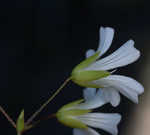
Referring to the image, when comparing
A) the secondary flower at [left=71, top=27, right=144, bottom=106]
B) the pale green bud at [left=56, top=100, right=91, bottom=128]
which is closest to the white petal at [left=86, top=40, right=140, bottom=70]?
the secondary flower at [left=71, top=27, right=144, bottom=106]

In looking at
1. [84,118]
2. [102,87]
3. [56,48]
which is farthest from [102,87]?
[56,48]

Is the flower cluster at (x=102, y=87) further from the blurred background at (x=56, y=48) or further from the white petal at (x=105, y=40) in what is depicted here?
the blurred background at (x=56, y=48)

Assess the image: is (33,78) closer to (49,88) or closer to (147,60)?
(49,88)

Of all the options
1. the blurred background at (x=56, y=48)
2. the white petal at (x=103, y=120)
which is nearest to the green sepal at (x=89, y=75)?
the white petal at (x=103, y=120)

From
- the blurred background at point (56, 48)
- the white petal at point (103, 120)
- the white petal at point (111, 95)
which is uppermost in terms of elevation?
the white petal at point (111, 95)

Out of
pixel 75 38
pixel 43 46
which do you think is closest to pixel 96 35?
pixel 75 38

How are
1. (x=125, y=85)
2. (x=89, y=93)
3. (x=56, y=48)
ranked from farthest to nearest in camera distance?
(x=56, y=48) → (x=89, y=93) → (x=125, y=85)

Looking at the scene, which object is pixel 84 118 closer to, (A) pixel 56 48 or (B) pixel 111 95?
(B) pixel 111 95
